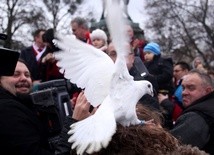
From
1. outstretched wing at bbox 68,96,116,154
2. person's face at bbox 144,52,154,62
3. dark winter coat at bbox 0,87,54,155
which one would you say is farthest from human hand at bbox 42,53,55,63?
outstretched wing at bbox 68,96,116,154

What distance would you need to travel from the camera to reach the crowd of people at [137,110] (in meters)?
2.15

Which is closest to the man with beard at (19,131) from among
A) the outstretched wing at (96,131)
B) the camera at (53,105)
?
the camera at (53,105)

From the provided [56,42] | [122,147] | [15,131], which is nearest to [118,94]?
[122,147]

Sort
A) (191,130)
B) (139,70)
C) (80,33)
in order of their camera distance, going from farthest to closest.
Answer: (80,33) → (139,70) → (191,130)

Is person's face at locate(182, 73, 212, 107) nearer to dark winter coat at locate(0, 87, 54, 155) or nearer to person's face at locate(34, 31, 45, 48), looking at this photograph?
dark winter coat at locate(0, 87, 54, 155)

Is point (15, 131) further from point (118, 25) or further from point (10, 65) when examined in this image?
point (118, 25)

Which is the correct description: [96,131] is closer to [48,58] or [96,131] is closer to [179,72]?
[48,58]

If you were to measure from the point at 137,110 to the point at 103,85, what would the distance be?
348 mm

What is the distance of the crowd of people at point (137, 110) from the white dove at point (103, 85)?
2.7 inches

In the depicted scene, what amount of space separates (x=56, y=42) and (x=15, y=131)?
766 mm

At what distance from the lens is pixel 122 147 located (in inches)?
84.2

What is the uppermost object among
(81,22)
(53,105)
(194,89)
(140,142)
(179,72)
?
(81,22)

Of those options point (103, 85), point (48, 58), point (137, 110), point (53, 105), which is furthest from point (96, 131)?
point (48, 58)

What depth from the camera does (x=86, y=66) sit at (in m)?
3.28
